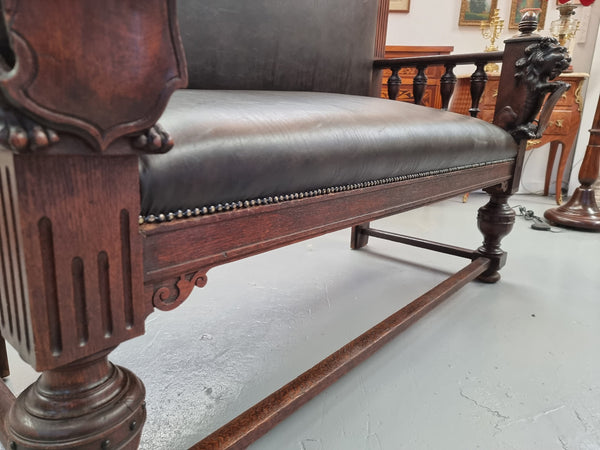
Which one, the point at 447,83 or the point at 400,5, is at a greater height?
the point at 400,5

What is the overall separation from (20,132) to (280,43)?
97 centimetres

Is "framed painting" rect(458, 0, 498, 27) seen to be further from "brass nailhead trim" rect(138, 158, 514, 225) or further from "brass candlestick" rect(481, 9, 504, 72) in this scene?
"brass nailhead trim" rect(138, 158, 514, 225)

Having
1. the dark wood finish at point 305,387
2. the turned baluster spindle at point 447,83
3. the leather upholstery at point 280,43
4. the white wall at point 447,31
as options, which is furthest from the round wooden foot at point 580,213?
the dark wood finish at point 305,387

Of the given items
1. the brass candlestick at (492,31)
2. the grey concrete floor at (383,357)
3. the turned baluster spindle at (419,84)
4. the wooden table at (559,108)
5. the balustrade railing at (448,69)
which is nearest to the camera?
the grey concrete floor at (383,357)

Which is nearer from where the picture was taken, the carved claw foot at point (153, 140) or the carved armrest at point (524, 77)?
the carved claw foot at point (153, 140)

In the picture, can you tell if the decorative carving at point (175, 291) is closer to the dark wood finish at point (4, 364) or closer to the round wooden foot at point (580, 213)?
the dark wood finish at point (4, 364)

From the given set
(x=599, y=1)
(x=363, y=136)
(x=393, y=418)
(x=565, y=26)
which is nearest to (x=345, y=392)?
(x=393, y=418)

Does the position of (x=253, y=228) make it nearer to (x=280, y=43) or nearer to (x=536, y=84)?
(x=280, y=43)

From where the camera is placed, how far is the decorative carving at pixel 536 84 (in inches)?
44.4

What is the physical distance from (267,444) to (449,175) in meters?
0.69

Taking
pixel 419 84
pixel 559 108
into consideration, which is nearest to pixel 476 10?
pixel 559 108

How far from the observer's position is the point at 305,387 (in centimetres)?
73

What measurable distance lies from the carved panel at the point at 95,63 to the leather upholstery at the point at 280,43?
0.68 meters

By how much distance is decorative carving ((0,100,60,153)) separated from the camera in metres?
0.30
